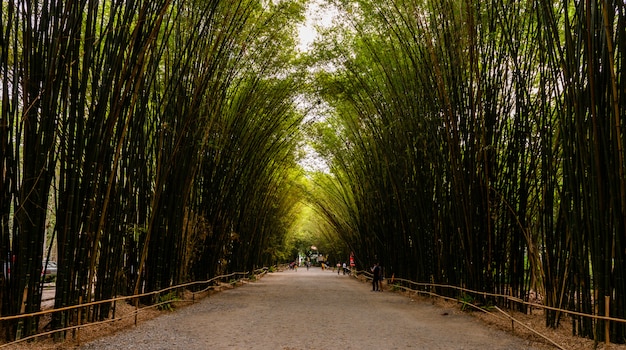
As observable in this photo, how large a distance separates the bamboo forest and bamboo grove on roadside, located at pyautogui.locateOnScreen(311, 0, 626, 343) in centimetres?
3

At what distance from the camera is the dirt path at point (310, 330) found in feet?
12.6

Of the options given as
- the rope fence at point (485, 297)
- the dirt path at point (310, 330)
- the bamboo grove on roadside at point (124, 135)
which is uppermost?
the bamboo grove on roadside at point (124, 135)

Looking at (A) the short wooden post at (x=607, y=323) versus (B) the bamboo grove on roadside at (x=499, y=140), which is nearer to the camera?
(A) the short wooden post at (x=607, y=323)

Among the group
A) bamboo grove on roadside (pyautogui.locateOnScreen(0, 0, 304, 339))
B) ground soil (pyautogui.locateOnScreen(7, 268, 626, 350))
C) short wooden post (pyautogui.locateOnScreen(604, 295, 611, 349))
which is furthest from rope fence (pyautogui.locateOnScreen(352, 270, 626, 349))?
bamboo grove on roadside (pyautogui.locateOnScreen(0, 0, 304, 339))

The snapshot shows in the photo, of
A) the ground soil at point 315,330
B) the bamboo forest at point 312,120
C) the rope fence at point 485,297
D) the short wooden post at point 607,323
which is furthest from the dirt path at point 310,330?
the short wooden post at point 607,323

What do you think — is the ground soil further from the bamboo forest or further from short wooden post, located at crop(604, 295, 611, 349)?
the bamboo forest

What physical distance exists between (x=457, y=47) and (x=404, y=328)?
3.02 m

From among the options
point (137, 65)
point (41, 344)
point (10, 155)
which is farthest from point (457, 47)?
point (41, 344)

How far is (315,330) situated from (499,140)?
2.72 metres

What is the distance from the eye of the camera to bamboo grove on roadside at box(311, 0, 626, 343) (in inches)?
131

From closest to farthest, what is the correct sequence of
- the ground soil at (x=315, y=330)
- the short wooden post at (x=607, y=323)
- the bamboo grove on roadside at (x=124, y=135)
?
1. the short wooden post at (x=607, y=323)
2. the bamboo grove on roadside at (x=124, y=135)
3. the ground soil at (x=315, y=330)

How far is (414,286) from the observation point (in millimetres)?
9016

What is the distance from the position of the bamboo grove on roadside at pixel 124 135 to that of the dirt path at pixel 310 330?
57 cm

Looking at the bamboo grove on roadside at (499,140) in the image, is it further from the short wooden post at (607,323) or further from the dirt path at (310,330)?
the dirt path at (310,330)
